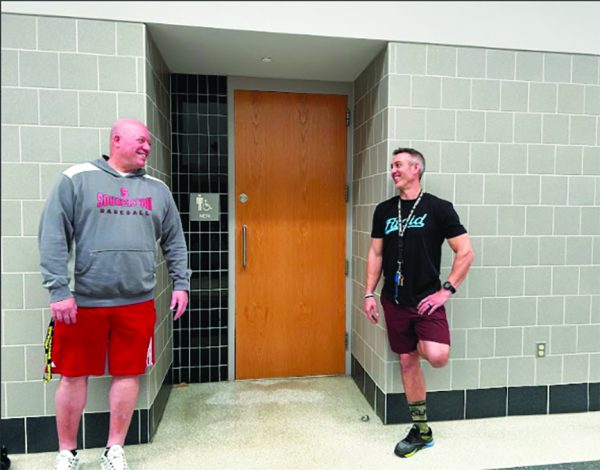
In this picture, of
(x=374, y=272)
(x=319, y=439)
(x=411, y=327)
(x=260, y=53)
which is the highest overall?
(x=260, y=53)

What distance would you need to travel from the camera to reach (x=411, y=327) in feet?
7.21

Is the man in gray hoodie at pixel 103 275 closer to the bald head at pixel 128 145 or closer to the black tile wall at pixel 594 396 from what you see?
the bald head at pixel 128 145

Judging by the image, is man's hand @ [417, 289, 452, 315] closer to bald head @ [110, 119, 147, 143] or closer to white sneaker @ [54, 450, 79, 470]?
bald head @ [110, 119, 147, 143]

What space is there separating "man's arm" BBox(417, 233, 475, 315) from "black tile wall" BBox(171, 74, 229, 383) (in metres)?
1.50

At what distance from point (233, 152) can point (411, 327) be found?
5.58 ft

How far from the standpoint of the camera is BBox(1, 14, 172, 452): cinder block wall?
2064mm

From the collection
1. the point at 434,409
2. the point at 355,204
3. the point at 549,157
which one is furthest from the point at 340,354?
the point at 549,157

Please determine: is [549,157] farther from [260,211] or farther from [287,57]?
[260,211]

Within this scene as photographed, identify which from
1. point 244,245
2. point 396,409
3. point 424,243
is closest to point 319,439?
point 396,409

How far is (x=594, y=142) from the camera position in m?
2.55

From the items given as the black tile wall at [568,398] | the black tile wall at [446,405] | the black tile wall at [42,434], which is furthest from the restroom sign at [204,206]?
the black tile wall at [568,398]

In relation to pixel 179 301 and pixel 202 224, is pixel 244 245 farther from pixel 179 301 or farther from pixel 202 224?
pixel 179 301

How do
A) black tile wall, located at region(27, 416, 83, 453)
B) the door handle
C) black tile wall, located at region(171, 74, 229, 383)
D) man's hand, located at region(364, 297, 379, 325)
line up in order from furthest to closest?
the door handle → black tile wall, located at region(171, 74, 229, 383) → man's hand, located at region(364, 297, 379, 325) → black tile wall, located at region(27, 416, 83, 453)

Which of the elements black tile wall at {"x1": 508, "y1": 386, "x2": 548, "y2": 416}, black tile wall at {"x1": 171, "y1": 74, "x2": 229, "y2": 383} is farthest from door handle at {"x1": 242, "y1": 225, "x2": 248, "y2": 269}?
black tile wall at {"x1": 508, "y1": 386, "x2": 548, "y2": 416}
